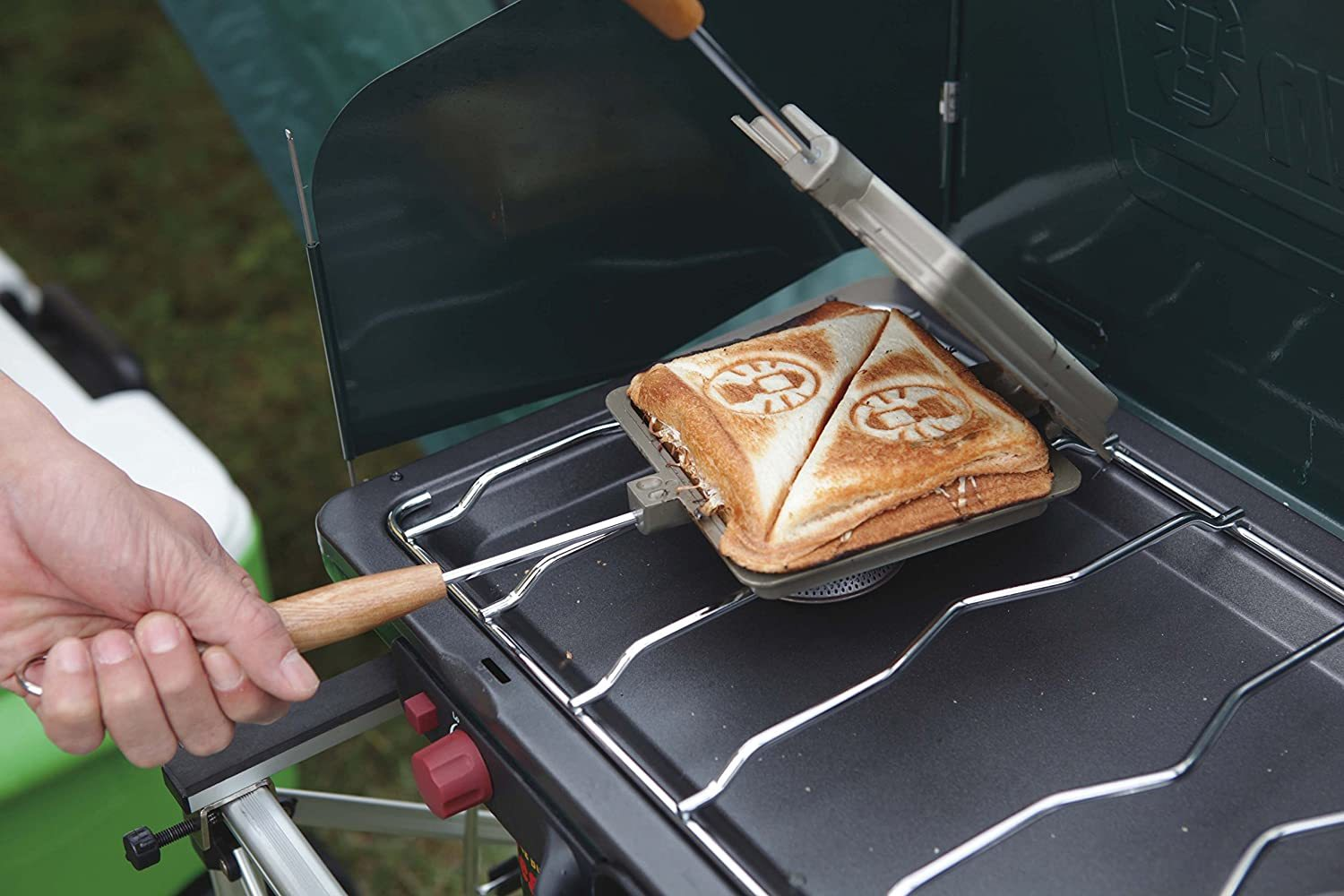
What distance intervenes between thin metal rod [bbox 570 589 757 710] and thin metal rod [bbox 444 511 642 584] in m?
0.09

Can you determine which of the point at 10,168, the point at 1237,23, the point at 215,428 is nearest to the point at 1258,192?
the point at 1237,23

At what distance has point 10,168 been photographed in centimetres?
392

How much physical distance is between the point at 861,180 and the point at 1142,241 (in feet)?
1.23

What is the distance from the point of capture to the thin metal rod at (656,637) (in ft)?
3.32

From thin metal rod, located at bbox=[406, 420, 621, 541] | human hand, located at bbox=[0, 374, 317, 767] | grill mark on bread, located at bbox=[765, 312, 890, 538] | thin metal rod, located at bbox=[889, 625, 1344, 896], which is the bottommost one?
thin metal rod, located at bbox=[889, 625, 1344, 896]

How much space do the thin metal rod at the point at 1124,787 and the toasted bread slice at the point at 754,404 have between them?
0.27 m

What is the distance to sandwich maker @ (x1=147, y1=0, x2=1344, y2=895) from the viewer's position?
0.95m

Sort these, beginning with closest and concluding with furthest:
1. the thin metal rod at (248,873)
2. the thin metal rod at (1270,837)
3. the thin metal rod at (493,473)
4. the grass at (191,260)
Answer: the thin metal rod at (1270,837) → the thin metal rod at (248,873) → the thin metal rod at (493,473) → the grass at (191,260)

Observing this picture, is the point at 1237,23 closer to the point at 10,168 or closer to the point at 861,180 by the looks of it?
the point at 861,180

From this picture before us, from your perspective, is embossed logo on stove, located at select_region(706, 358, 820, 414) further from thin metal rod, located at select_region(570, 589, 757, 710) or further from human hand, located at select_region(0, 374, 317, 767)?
human hand, located at select_region(0, 374, 317, 767)

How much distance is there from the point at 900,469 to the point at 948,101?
19.1 inches

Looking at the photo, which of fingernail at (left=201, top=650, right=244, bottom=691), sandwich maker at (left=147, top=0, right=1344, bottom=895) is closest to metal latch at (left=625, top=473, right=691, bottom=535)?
sandwich maker at (left=147, top=0, right=1344, bottom=895)

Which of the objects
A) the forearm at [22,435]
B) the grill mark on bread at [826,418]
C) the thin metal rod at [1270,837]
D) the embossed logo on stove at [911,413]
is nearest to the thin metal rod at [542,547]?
the grill mark on bread at [826,418]

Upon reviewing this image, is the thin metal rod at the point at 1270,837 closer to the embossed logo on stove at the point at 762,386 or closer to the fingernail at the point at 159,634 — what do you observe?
the embossed logo on stove at the point at 762,386
